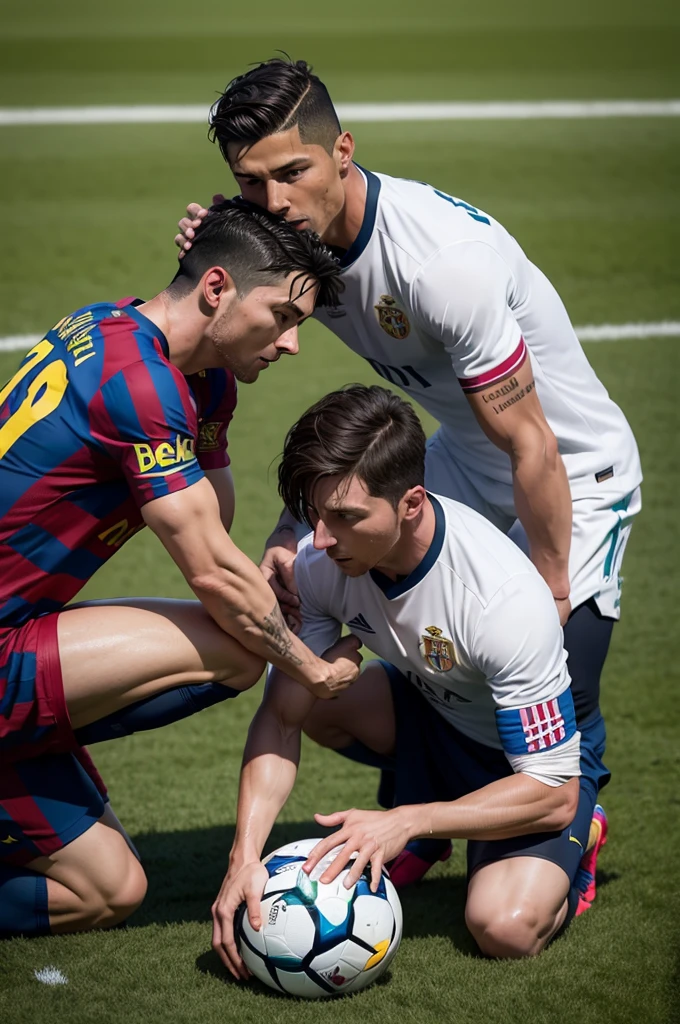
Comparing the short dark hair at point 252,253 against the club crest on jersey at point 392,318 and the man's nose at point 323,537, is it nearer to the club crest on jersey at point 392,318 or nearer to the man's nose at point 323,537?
the club crest on jersey at point 392,318

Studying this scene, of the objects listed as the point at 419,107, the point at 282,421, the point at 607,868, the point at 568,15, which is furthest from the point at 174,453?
the point at 568,15

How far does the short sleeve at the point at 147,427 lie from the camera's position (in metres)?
3.48

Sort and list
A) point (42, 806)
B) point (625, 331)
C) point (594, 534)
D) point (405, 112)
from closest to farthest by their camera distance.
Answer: point (42, 806), point (594, 534), point (625, 331), point (405, 112)

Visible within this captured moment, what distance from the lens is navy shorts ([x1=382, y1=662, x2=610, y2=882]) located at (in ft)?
13.3

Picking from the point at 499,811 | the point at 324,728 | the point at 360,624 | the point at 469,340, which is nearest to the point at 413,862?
the point at 324,728

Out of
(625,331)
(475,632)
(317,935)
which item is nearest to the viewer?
(317,935)

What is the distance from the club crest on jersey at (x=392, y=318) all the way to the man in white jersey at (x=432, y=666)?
51cm

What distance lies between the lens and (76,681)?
368cm

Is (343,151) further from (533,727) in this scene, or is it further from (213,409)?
→ (533,727)

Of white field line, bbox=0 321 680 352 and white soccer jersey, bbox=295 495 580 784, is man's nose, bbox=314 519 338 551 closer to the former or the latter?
white soccer jersey, bbox=295 495 580 784

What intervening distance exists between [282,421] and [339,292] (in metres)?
4.00

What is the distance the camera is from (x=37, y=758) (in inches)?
152

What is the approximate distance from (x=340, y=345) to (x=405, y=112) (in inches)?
246

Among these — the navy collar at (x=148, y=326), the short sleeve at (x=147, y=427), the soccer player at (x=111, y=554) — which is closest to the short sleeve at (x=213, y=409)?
the soccer player at (x=111, y=554)
